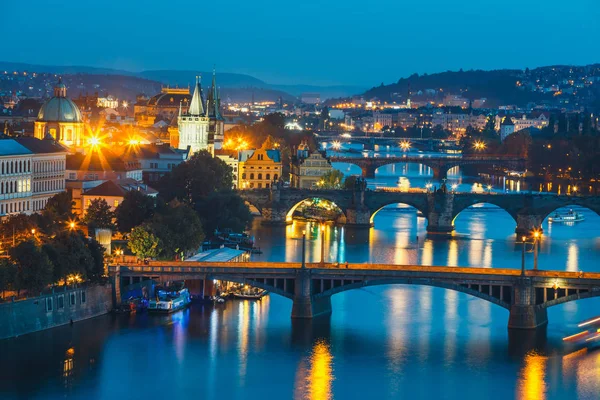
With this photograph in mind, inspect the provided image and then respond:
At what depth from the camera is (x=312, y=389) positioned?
113 ft

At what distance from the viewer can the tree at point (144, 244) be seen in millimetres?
44188

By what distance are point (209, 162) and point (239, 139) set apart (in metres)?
21.9

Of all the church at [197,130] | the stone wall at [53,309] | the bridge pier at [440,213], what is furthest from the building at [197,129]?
the stone wall at [53,309]

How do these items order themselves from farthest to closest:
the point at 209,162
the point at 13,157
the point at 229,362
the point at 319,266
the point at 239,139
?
the point at 239,139 → the point at 209,162 → the point at 13,157 → the point at 319,266 → the point at 229,362

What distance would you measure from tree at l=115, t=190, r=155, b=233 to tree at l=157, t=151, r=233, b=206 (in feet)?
23.3

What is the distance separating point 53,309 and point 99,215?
11568 mm

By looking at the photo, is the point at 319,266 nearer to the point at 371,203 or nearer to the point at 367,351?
the point at 367,351

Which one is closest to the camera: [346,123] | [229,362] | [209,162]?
[229,362]

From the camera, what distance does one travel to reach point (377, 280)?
1585 inches

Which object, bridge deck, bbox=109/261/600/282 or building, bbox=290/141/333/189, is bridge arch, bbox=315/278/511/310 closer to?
bridge deck, bbox=109/261/600/282

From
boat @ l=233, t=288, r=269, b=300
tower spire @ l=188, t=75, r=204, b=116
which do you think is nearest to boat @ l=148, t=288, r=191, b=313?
boat @ l=233, t=288, r=269, b=300

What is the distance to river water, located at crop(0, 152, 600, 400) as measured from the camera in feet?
113

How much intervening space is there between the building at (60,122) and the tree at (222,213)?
32.9 ft

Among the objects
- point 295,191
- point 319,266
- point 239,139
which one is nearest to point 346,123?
point 239,139
